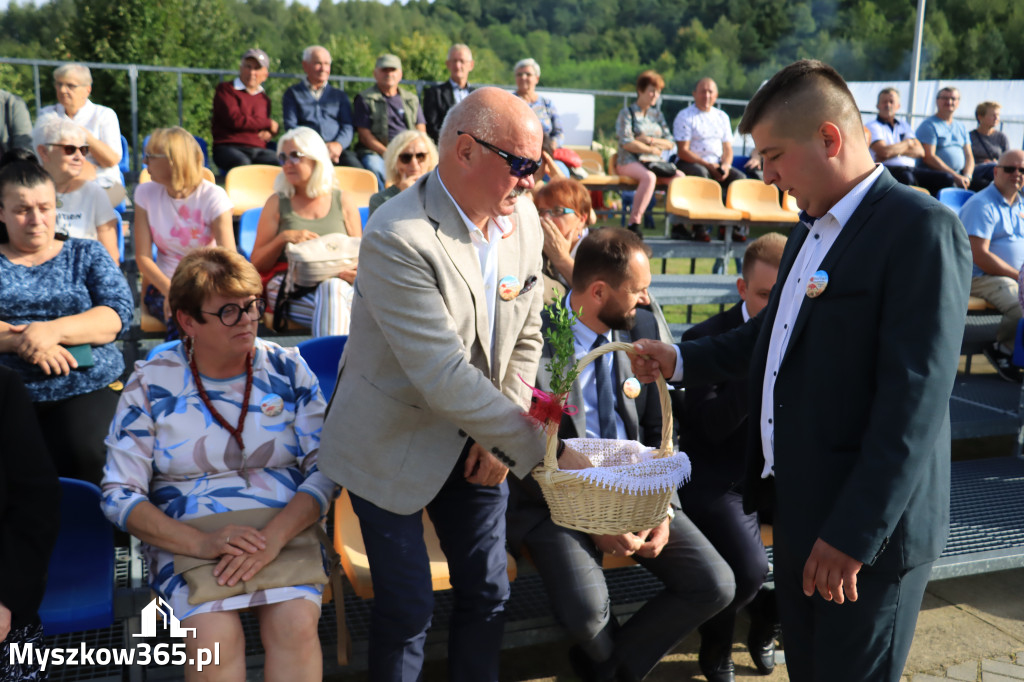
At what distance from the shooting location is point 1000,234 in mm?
Result: 6246

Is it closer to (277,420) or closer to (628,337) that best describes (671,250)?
(628,337)

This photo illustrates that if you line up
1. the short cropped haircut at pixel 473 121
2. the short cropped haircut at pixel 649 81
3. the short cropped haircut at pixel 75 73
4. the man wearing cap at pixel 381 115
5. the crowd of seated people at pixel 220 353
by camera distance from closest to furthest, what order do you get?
1. the short cropped haircut at pixel 473 121
2. the crowd of seated people at pixel 220 353
3. the short cropped haircut at pixel 75 73
4. the man wearing cap at pixel 381 115
5. the short cropped haircut at pixel 649 81

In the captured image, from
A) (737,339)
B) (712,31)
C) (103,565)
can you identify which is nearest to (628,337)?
(737,339)

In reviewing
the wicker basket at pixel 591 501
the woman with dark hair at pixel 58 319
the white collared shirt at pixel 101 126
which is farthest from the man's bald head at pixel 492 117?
the white collared shirt at pixel 101 126


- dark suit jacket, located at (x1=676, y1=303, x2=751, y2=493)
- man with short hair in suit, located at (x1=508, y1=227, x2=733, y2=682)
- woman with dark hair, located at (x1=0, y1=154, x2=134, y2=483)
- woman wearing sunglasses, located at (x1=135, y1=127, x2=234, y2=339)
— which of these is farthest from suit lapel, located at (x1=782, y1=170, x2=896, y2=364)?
woman wearing sunglasses, located at (x1=135, y1=127, x2=234, y2=339)

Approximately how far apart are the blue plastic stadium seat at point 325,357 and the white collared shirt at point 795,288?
1728 millimetres

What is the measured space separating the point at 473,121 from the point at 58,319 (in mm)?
2073

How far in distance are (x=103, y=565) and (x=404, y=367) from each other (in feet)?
4.08

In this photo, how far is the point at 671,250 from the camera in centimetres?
766

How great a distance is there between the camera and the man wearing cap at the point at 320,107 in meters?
7.69

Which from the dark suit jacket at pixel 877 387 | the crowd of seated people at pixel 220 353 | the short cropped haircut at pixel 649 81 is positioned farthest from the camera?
the short cropped haircut at pixel 649 81

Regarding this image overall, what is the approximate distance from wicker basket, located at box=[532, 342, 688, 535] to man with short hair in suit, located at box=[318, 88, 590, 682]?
0.05 m

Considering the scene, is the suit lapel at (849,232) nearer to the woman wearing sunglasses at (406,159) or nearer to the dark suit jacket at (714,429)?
the dark suit jacket at (714,429)

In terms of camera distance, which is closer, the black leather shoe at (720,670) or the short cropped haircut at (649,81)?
the black leather shoe at (720,670)
